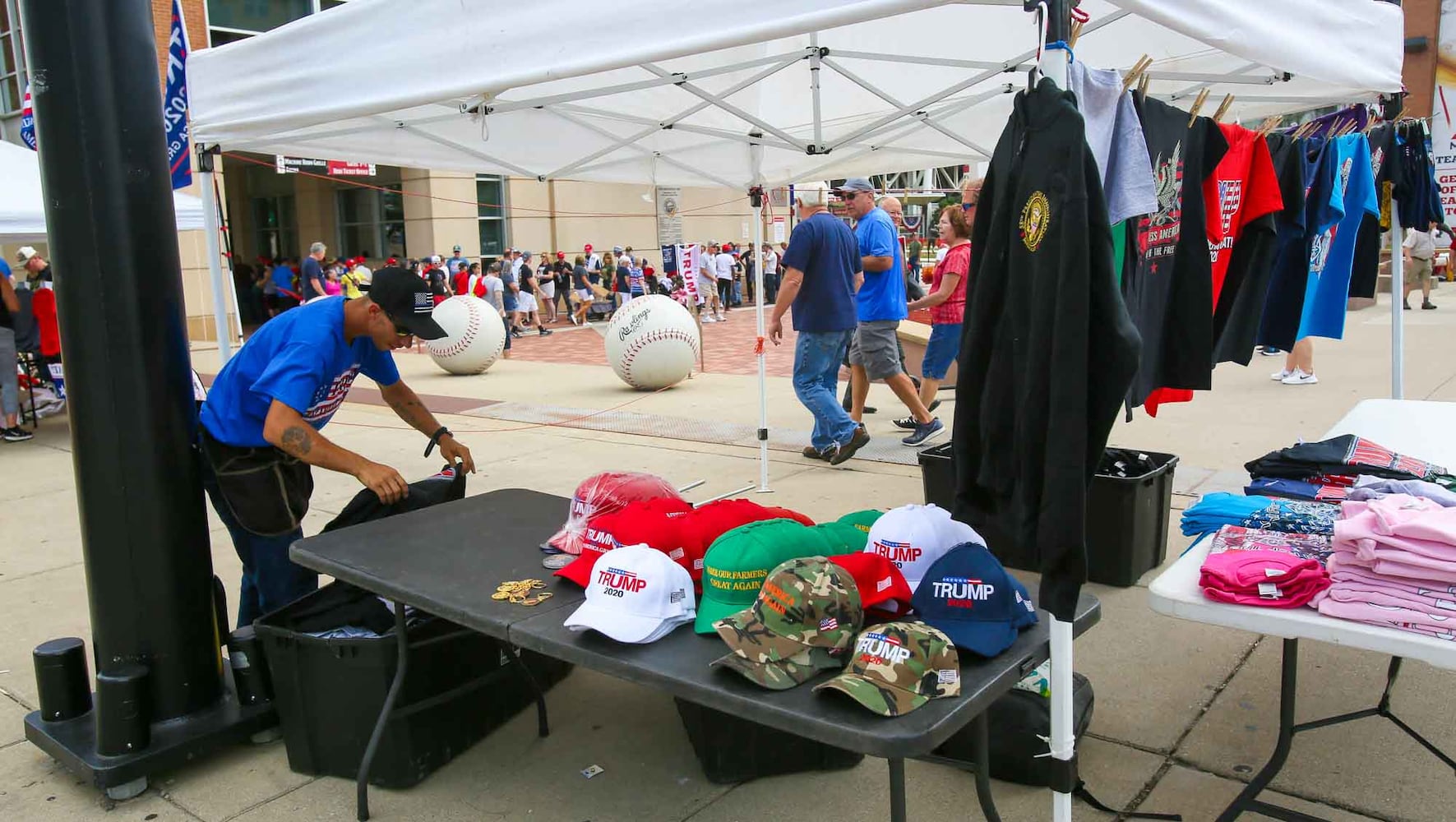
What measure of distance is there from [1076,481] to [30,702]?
393 centimetres

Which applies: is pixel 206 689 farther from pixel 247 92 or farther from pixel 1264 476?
pixel 1264 476

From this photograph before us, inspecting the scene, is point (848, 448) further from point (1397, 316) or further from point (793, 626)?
point (793, 626)

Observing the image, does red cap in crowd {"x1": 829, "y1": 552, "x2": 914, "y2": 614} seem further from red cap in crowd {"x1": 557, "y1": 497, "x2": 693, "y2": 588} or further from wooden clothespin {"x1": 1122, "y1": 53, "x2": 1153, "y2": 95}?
wooden clothespin {"x1": 1122, "y1": 53, "x2": 1153, "y2": 95}

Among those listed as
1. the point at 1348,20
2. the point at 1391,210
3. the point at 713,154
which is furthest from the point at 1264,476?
the point at 713,154

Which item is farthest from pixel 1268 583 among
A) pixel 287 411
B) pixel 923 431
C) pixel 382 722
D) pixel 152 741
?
pixel 923 431

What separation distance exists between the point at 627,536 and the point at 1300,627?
1666 mm

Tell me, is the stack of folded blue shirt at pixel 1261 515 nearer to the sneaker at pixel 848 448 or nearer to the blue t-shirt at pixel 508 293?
the sneaker at pixel 848 448

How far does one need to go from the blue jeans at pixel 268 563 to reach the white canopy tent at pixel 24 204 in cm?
558

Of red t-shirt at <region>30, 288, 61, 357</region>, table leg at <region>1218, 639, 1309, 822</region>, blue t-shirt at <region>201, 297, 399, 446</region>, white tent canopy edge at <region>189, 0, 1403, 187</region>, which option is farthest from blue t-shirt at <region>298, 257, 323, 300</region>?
table leg at <region>1218, 639, 1309, 822</region>

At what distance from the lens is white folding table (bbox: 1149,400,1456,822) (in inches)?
80.8

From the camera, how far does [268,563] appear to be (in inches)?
138

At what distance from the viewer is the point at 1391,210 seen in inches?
190

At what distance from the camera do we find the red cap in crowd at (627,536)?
2.67 meters

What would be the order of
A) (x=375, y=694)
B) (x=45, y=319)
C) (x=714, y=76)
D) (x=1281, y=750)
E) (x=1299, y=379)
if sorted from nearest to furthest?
(x=1281, y=750)
(x=375, y=694)
(x=714, y=76)
(x=45, y=319)
(x=1299, y=379)
